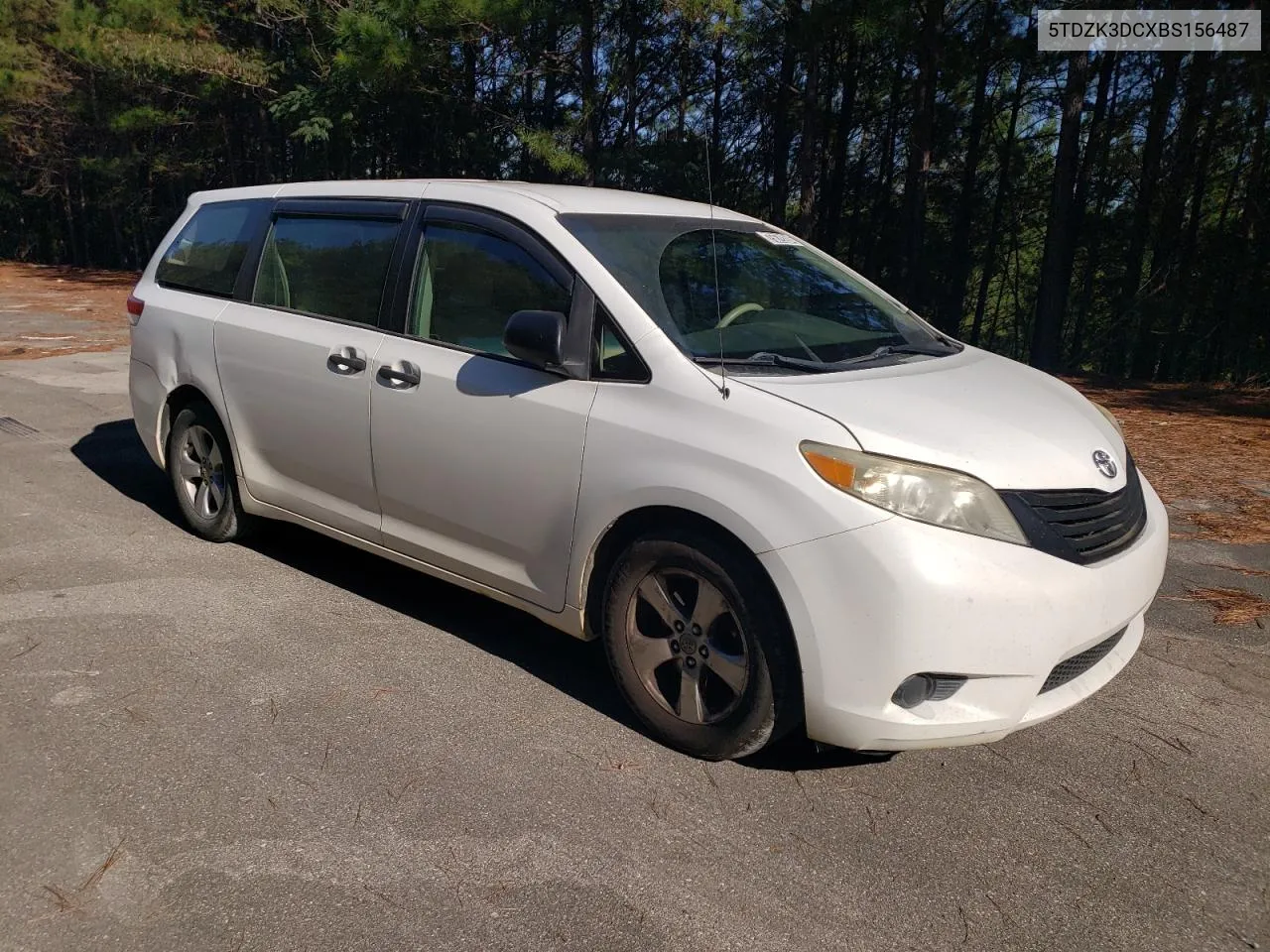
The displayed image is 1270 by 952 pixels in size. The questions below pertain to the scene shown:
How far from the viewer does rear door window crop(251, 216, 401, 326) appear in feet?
14.7

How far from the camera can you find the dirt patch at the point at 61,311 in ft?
45.0

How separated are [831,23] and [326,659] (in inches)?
→ 573

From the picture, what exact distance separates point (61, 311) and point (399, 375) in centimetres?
1730

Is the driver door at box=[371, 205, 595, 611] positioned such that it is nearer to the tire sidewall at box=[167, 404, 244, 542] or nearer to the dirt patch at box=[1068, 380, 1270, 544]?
the tire sidewall at box=[167, 404, 244, 542]

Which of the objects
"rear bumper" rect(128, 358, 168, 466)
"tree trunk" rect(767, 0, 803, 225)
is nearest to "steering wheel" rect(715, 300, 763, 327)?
"rear bumper" rect(128, 358, 168, 466)

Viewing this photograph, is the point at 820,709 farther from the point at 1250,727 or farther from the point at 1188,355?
the point at 1188,355

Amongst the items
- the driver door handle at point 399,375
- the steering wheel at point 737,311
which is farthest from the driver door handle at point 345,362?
the steering wheel at point 737,311

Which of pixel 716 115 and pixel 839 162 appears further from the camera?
pixel 839 162

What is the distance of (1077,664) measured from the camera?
129 inches

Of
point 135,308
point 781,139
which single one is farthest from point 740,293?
point 781,139

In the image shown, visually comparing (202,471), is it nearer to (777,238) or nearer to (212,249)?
(212,249)

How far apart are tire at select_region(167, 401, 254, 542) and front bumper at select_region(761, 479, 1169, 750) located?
10.7ft

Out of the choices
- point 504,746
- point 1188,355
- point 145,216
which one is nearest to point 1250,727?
point 504,746

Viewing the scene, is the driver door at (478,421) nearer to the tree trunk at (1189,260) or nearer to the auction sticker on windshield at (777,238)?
the auction sticker on windshield at (777,238)
